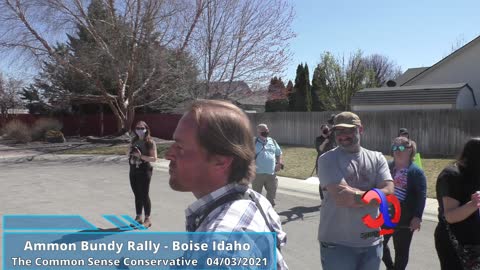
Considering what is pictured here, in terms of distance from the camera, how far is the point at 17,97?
45.2 m

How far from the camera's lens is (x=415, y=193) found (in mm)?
4520

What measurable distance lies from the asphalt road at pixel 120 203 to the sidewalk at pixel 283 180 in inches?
13.3

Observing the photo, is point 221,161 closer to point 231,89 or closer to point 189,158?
point 189,158

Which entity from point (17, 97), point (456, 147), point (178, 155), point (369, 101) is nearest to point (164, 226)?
point (178, 155)

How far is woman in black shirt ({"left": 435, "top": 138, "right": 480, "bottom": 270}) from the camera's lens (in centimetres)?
335

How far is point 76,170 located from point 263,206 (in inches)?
641

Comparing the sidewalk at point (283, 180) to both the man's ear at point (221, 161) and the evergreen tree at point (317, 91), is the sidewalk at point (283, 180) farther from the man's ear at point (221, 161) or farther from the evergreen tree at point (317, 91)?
the evergreen tree at point (317, 91)

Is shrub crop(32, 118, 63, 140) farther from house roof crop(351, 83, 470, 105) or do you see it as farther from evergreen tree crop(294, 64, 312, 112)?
house roof crop(351, 83, 470, 105)

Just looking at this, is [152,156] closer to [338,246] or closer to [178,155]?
[338,246]

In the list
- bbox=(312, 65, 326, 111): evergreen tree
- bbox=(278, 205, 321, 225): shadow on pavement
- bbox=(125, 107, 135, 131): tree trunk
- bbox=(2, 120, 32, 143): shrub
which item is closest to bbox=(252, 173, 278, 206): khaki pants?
bbox=(278, 205, 321, 225): shadow on pavement

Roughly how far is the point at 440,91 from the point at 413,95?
1.30 meters

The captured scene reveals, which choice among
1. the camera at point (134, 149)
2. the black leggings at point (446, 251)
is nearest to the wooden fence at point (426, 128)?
the camera at point (134, 149)

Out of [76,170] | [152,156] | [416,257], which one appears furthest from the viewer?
[76,170]

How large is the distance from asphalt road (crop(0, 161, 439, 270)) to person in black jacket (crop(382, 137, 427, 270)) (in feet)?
3.72
